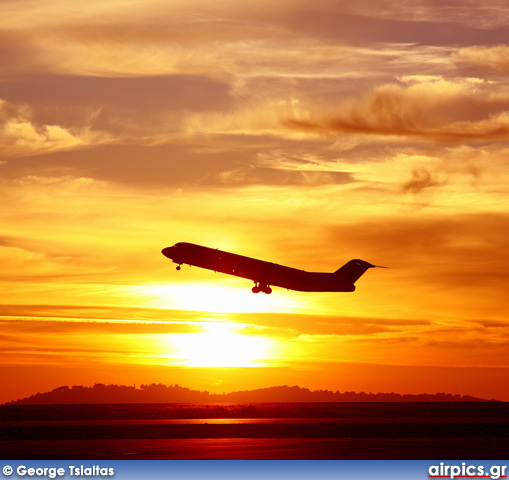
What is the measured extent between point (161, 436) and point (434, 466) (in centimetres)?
4467

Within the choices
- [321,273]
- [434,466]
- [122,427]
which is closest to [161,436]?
[122,427]

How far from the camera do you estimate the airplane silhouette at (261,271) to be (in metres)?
146

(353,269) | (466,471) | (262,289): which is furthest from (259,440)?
(353,269)

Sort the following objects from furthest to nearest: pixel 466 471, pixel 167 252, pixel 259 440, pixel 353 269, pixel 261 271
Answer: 1. pixel 353 269
2. pixel 261 271
3. pixel 167 252
4. pixel 259 440
5. pixel 466 471

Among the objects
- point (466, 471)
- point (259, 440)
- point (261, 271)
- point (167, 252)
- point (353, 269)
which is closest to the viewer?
point (466, 471)

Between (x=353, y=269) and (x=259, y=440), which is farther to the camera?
(x=353, y=269)

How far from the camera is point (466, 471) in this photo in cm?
6594

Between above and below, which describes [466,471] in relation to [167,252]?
below

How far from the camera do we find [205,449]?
288ft

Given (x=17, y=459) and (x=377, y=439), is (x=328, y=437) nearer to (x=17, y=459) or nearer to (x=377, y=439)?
(x=377, y=439)

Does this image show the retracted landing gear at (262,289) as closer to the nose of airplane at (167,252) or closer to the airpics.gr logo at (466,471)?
the nose of airplane at (167,252)

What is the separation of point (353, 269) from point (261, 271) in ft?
86.0

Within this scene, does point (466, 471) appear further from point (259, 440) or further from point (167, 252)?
point (167, 252)

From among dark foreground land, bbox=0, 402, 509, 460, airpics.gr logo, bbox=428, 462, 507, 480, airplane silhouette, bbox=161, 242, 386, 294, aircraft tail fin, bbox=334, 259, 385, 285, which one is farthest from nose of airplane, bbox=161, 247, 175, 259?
airpics.gr logo, bbox=428, 462, 507, 480
